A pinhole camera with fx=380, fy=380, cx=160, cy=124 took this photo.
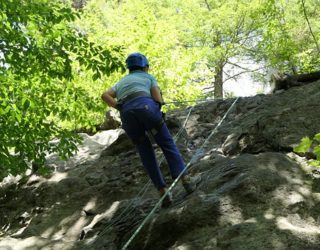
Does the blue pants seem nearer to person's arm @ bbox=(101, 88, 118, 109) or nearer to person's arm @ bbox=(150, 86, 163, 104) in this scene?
person's arm @ bbox=(150, 86, 163, 104)

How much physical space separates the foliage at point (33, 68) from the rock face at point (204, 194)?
1222 millimetres

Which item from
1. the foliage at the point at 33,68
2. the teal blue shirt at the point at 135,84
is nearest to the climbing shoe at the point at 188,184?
the teal blue shirt at the point at 135,84

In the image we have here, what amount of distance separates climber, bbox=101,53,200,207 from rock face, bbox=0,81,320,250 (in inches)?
14.8

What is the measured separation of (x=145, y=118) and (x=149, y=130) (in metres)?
0.20

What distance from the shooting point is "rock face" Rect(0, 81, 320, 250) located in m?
3.72

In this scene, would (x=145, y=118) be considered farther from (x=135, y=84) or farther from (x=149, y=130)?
(x=135, y=84)

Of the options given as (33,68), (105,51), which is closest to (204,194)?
(105,51)

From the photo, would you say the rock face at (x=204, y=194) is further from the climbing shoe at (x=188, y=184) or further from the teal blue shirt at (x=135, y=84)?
the teal blue shirt at (x=135, y=84)

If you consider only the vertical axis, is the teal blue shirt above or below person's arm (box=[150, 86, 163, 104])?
above

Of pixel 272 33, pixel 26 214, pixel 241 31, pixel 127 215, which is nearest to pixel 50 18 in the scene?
pixel 127 215

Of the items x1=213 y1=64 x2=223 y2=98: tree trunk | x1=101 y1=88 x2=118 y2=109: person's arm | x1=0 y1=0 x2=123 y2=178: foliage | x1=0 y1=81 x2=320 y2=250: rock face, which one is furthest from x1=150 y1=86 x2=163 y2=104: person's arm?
x1=213 y1=64 x2=223 y2=98: tree trunk

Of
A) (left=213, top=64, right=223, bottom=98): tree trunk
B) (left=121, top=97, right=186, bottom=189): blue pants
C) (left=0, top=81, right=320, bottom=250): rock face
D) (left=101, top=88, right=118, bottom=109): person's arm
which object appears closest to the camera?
(left=0, top=81, right=320, bottom=250): rock face

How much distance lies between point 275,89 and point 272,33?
15.3 feet

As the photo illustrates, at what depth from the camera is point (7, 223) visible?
7457 mm
